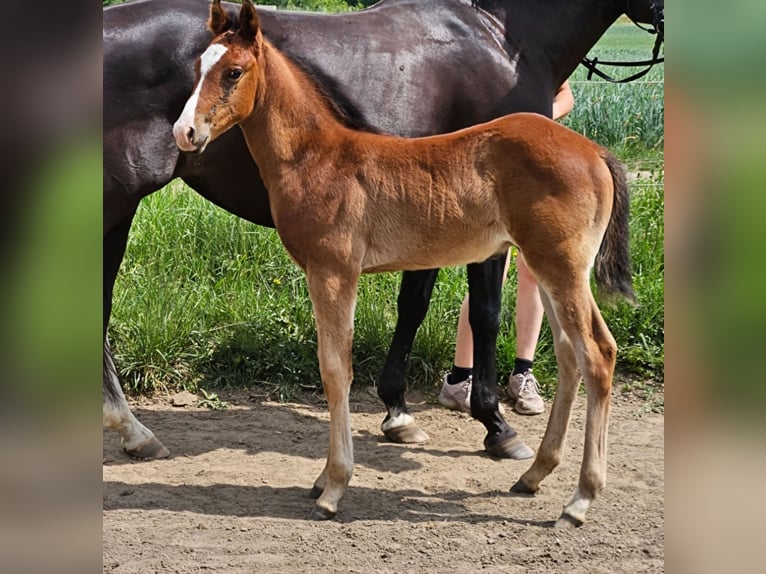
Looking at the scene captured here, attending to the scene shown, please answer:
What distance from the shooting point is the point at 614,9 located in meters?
4.70

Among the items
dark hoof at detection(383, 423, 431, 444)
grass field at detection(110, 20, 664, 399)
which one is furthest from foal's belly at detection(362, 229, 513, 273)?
grass field at detection(110, 20, 664, 399)

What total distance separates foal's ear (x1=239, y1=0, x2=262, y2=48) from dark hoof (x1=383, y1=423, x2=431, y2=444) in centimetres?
206

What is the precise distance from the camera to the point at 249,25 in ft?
11.0

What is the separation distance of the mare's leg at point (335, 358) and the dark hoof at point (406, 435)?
1.02 meters

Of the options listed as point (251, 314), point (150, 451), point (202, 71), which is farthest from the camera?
point (251, 314)

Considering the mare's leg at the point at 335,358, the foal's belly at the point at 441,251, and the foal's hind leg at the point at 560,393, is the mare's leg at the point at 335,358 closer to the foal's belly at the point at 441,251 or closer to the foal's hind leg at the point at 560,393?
the foal's belly at the point at 441,251

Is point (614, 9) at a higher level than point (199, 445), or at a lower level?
higher

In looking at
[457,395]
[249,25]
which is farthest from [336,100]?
[457,395]

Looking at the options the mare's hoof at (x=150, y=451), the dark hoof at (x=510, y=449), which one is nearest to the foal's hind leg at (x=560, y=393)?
the dark hoof at (x=510, y=449)

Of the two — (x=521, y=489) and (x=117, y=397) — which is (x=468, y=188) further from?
(x=117, y=397)

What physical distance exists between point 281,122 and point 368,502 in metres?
1.57
